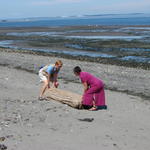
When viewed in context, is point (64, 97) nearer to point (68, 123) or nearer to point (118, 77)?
point (68, 123)

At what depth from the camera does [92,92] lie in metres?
12.0

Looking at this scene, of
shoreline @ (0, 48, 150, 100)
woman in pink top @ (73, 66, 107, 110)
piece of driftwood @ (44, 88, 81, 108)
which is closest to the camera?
woman in pink top @ (73, 66, 107, 110)

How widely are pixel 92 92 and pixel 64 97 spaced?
1000 millimetres

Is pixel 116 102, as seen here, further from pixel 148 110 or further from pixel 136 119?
pixel 136 119

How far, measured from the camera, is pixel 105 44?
44719 mm

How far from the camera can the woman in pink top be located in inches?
467

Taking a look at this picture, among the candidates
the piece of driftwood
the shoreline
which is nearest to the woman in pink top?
the piece of driftwood

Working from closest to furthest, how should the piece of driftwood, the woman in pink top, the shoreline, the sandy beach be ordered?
the sandy beach < the woman in pink top < the piece of driftwood < the shoreline

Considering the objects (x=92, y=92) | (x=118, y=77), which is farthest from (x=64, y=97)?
(x=118, y=77)

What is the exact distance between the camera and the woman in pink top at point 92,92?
11.9m

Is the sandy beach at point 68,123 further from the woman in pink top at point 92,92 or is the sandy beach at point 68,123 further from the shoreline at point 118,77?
the shoreline at point 118,77

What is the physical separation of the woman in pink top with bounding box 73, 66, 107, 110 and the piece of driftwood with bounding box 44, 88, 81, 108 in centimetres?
23

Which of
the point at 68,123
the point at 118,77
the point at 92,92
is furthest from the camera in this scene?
the point at 118,77

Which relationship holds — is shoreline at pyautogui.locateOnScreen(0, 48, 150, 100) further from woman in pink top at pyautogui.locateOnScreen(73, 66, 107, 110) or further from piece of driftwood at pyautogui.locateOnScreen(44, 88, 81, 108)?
piece of driftwood at pyautogui.locateOnScreen(44, 88, 81, 108)
